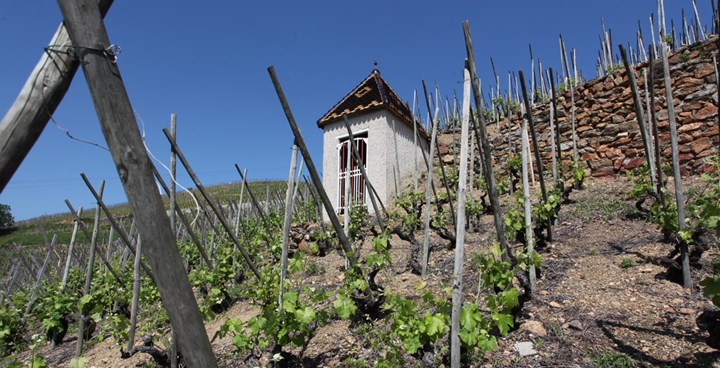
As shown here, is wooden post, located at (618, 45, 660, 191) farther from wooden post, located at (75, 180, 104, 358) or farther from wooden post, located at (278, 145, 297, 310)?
wooden post, located at (75, 180, 104, 358)

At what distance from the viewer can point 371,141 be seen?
1073 cm

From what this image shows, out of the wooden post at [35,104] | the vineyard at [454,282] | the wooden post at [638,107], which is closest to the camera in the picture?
the wooden post at [35,104]

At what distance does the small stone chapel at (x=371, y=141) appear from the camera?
34.9 ft

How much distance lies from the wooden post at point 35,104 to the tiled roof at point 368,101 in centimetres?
933

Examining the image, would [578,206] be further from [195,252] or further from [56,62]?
[195,252]

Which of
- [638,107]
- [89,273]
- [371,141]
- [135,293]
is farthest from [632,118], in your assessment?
[89,273]

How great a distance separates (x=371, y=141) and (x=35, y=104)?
936 centimetres

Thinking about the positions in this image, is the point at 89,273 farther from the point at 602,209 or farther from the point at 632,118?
the point at 632,118

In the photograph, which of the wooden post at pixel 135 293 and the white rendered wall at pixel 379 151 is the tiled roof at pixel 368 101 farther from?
the wooden post at pixel 135 293

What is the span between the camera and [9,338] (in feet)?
20.2

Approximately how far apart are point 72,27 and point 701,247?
532 cm

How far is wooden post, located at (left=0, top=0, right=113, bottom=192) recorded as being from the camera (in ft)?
5.02

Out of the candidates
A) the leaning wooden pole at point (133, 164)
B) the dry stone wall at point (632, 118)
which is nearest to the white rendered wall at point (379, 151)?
the dry stone wall at point (632, 118)

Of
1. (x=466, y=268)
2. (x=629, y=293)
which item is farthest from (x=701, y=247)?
(x=466, y=268)
